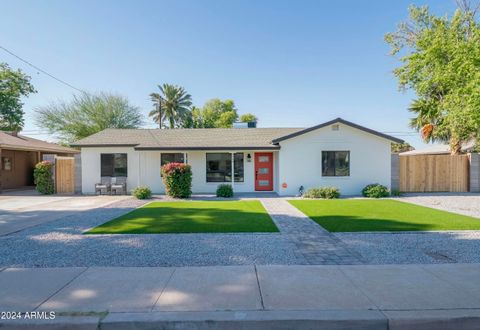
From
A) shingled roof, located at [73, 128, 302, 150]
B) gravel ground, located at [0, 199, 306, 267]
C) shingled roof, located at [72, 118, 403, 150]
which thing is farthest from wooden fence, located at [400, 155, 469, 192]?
gravel ground, located at [0, 199, 306, 267]

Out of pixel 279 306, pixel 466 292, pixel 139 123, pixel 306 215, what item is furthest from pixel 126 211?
pixel 139 123

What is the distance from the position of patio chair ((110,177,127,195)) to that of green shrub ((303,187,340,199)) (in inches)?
403

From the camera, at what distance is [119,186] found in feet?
51.5

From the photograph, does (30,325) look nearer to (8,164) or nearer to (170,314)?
(170,314)

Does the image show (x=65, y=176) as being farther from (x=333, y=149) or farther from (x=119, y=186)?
(x=333, y=149)

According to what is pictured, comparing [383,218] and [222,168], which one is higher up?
[222,168]

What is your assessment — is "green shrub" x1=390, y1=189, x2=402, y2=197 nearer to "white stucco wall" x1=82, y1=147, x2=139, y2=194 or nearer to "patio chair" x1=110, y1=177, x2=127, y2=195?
"white stucco wall" x1=82, y1=147, x2=139, y2=194

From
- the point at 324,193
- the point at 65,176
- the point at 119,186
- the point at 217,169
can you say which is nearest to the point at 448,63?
the point at 324,193

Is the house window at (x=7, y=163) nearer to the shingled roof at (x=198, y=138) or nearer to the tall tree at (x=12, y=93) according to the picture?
the shingled roof at (x=198, y=138)

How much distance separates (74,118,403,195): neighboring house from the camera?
15.2m

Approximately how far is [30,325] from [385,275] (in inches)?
191

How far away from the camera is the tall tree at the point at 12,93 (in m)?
25.9

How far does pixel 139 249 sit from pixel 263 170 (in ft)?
37.6

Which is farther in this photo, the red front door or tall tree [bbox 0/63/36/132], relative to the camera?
tall tree [bbox 0/63/36/132]
